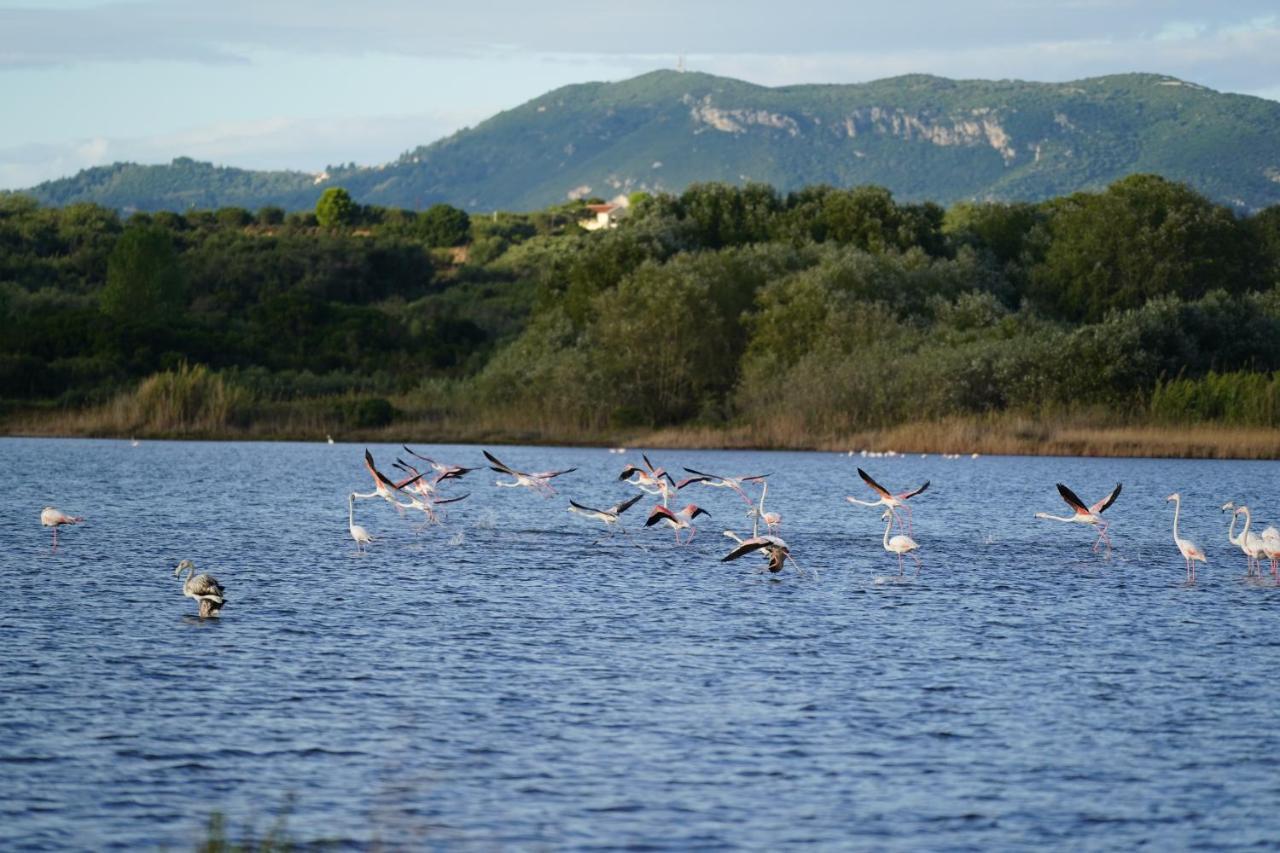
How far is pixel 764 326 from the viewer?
69.1m

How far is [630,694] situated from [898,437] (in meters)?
41.7

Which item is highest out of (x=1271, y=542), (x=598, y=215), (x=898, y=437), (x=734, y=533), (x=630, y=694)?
(x=598, y=215)

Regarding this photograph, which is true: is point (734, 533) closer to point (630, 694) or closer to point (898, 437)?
point (630, 694)

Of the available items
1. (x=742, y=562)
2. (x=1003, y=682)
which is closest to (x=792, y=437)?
(x=742, y=562)

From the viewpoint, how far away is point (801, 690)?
1593 cm

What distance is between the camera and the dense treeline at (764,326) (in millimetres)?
61344

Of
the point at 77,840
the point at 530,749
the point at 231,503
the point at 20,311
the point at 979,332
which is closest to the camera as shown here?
the point at 77,840

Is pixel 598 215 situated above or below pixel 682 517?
above

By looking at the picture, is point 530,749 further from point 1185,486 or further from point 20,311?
point 20,311

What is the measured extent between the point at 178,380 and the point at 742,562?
39.3 m

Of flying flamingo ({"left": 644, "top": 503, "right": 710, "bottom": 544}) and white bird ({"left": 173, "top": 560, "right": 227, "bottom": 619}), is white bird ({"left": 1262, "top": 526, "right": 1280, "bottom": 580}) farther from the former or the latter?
white bird ({"left": 173, "top": 560, "right": 227, "bottom": 619})

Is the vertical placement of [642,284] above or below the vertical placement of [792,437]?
above

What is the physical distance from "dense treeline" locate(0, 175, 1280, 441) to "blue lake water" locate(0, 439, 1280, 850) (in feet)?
101

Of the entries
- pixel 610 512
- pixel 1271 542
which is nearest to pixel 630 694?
pixel 1271 542
